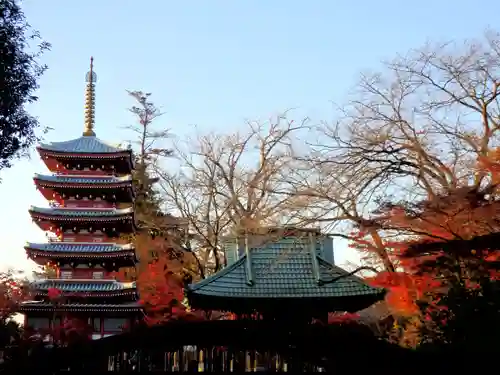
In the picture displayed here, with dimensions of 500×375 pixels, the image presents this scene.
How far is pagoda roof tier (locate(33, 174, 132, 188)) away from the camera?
24.4 m

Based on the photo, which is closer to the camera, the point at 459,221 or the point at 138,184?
the point at 459,221

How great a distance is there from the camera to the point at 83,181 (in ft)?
81.1

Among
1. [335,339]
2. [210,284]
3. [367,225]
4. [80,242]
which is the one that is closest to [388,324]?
[210,284]

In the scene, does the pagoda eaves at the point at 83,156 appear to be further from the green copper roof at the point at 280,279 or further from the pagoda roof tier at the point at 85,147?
the green copper roof at the point at 280,279

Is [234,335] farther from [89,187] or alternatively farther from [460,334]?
[89,187]

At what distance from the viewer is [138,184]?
111 ft

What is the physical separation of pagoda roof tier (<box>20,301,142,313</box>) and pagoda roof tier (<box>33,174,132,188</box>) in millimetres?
4838

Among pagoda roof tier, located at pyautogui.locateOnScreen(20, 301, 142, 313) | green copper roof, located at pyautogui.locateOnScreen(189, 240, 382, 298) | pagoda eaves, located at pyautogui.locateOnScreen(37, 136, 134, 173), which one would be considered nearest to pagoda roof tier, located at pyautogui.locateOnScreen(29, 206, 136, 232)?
pagoda eaves, located at pyautogui.locateOnScreen(37, 136, 134, 173)

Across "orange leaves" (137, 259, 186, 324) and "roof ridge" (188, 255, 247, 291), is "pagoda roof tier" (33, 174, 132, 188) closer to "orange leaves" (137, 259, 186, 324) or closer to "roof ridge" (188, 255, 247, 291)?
"orange leaves" (137, 259, 186, 324)

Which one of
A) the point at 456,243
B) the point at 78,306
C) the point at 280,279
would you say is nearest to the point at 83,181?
the point at 78,306

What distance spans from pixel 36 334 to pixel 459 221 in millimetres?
18148

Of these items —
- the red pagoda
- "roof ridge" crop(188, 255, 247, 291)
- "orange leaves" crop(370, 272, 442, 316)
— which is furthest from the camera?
the red pagoda

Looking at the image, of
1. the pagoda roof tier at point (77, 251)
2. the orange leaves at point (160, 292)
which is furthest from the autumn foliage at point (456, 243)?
the pagoda roof tier at point (77, 251)

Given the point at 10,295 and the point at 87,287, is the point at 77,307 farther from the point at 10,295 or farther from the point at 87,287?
the point at 10,295
